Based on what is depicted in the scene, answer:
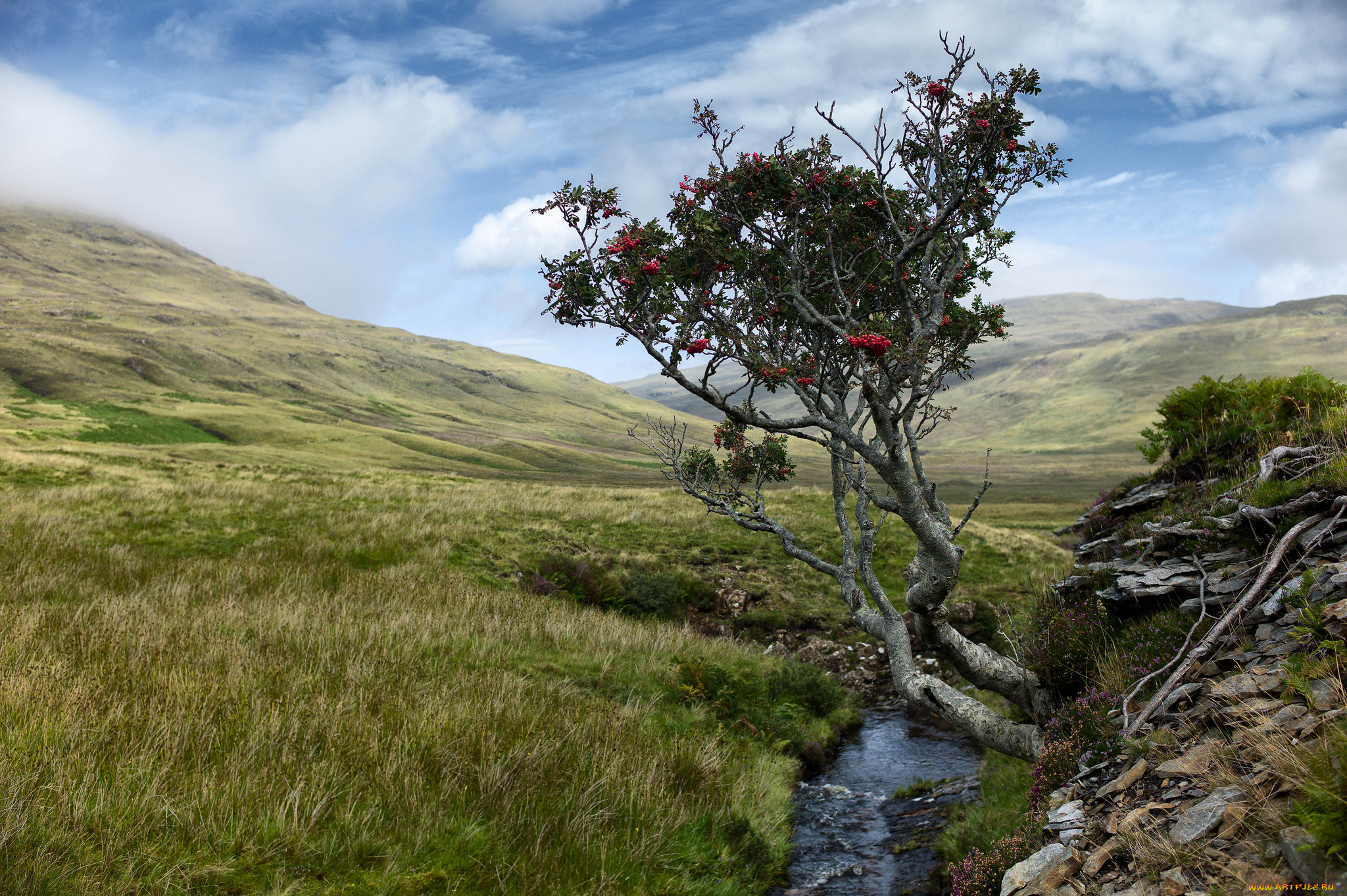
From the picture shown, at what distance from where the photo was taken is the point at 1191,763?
15.2ft

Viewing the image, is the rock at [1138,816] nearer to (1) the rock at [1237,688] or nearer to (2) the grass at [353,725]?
(1) the rock at [1237,688]

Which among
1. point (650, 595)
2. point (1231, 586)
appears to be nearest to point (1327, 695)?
point (1231, 586)

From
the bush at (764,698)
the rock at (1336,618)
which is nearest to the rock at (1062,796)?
the rock at (1336,618)

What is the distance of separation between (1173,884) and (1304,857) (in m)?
0.85

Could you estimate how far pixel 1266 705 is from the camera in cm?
450

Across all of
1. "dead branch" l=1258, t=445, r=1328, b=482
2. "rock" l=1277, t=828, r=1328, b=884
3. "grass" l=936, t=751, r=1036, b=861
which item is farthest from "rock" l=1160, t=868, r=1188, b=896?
"dead branch" l=1258, t=445, r=1328, b=482

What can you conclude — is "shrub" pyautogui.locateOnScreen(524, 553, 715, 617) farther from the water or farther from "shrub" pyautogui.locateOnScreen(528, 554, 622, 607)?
the water

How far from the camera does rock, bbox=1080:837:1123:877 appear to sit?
4457 millimetres

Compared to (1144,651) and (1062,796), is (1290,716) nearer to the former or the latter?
(1062,796)

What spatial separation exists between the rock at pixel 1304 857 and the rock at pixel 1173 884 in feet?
1.88

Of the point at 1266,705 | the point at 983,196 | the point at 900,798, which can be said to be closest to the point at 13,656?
the point at 1266,705

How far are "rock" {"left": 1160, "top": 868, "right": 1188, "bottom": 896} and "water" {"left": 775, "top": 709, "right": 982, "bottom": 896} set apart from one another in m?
5.31

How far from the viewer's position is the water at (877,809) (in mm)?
8562

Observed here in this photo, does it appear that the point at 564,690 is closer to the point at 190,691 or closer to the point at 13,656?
the point at 190,691
